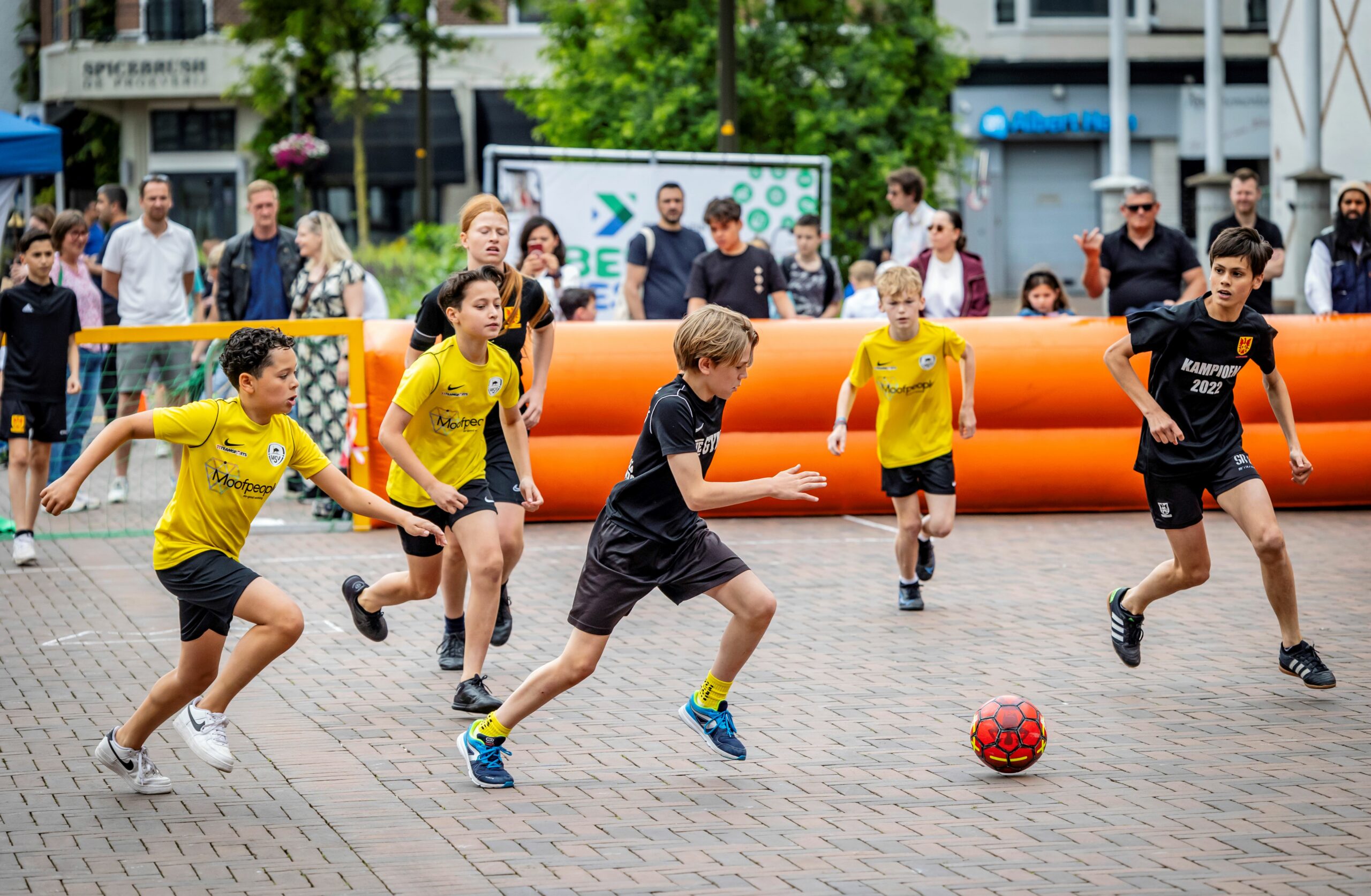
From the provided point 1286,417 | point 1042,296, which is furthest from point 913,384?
point 1042,296

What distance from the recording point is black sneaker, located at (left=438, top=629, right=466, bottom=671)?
682 cm

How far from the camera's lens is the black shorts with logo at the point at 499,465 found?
20.9ft

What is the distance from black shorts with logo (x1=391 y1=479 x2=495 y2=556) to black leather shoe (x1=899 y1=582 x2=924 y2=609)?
2.65m

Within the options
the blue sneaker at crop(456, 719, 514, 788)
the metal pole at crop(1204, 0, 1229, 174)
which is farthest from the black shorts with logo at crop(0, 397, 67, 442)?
the metal pole at crop(1204, 0, 1229, 174)

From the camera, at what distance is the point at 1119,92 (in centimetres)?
2136

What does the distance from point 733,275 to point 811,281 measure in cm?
188

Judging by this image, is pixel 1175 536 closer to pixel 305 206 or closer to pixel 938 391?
pixel 938 391

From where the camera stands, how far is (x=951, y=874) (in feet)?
14.0

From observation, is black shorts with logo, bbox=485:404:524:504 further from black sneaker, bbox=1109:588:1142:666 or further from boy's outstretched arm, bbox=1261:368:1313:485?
boy's outstretched arm, bbox=1261:368:1313:485

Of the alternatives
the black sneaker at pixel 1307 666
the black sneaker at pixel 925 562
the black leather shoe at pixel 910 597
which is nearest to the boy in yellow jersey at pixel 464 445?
the black leather shoe at pixel 910 597

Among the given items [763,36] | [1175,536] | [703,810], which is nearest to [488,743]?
Result: [703,810]

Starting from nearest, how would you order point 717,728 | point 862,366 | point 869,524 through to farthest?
point 717,728
point 862,366
point 869,524

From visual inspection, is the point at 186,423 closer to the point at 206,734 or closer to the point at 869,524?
the point at 206,734

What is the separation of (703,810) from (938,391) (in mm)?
3825
